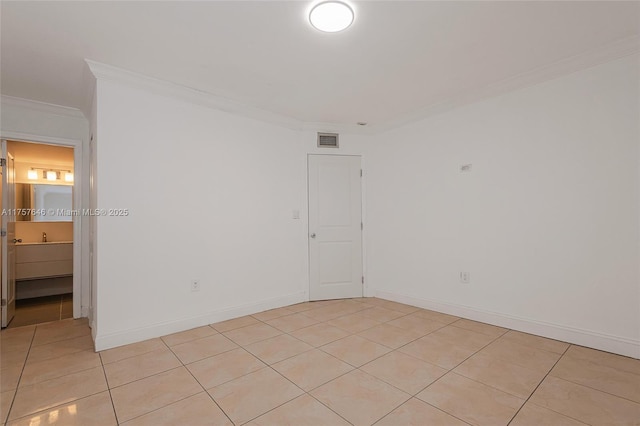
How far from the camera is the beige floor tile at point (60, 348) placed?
8.41 ft

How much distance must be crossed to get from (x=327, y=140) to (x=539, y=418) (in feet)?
12.5

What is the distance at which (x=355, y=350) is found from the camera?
263 cm

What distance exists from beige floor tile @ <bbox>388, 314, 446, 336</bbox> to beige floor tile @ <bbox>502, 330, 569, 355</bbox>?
653mm

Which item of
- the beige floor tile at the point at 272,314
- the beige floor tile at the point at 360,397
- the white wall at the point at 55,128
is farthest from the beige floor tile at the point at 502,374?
the white wall at the point at 55,128

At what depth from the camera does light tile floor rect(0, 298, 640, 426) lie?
68.2 inches

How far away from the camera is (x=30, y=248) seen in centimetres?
470

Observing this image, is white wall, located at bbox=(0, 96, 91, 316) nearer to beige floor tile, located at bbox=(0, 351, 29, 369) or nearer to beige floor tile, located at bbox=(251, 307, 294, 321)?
beige floor tile, located at bbox=(0, 351, 29, 369)

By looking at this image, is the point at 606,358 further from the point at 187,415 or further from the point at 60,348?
the point at 60,348

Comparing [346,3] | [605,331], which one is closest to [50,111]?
[346,3]

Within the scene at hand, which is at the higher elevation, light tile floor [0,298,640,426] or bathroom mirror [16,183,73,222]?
bathroom mirror [16,183,73,222]

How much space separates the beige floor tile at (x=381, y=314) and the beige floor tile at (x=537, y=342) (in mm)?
1159

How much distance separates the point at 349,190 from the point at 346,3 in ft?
9.23

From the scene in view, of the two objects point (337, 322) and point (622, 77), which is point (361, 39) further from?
point (337, 322)

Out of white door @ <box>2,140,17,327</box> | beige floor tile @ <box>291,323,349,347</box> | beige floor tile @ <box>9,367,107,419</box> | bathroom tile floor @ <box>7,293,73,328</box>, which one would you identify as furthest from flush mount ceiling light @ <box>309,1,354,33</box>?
bathroom tile floor @ <box>7,293,73,328</box>
